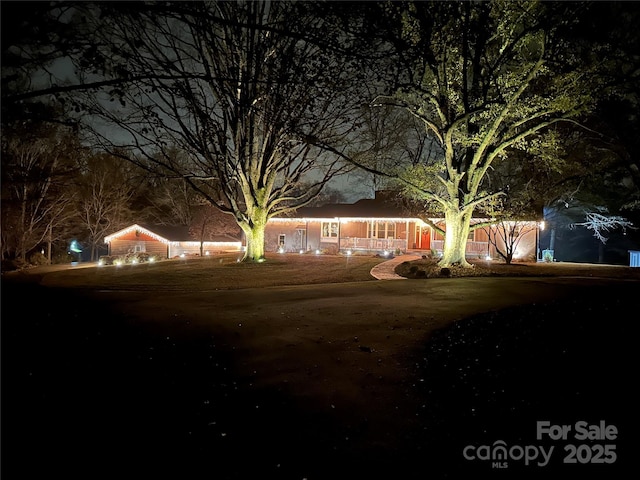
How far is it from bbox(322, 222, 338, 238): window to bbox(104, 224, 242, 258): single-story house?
513 inches

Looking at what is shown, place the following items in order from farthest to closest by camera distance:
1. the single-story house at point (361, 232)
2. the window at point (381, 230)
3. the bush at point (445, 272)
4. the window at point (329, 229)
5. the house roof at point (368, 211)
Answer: the window at point (329, 229)
the window at point (381, 230)
the house roof at point (368, 211)
the single-story house at point (361, 232)
the bush at point (445, 272)

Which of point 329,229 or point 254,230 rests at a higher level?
point 329,229

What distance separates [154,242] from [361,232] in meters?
22.1

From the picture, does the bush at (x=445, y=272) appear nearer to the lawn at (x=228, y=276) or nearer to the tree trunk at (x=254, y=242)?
the lawn at (x=228, y=276)

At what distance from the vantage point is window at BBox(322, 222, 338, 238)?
3734 cm

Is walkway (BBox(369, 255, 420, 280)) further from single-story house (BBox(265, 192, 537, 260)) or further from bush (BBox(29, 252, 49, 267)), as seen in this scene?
bush (BBox(29, 252, 49, 267))

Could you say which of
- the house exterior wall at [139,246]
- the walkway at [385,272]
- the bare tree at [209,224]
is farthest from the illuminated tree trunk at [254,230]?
the house exterior wall at [139,246]

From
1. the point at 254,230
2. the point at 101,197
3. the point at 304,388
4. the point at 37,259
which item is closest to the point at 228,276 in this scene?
the point at 254,230

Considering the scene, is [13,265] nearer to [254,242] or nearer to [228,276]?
[254,242]

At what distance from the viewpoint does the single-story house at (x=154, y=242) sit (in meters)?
41.9

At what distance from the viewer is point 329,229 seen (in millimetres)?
37594

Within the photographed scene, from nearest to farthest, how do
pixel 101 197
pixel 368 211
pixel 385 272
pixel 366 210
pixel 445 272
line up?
pixel 445 272
pixel 385 272
pixel 368 211
pixel 366 210
pixel 101 197

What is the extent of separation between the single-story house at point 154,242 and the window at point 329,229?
513 inches

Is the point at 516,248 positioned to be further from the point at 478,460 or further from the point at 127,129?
the point at 478,460
